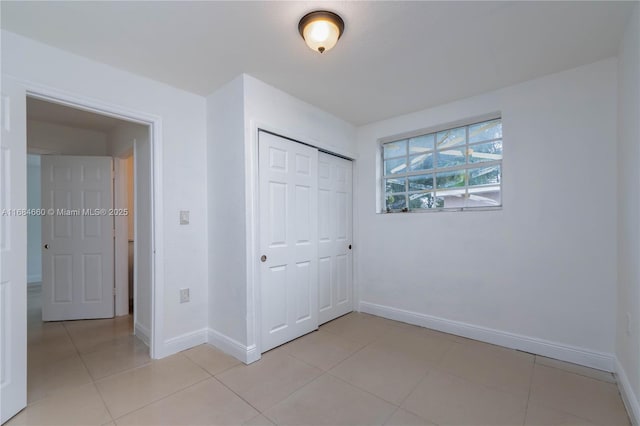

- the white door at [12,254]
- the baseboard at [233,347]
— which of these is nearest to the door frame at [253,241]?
the baseboard at [233,347]

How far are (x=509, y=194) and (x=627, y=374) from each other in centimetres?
152

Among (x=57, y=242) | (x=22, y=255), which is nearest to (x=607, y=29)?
(x=22, y=255)

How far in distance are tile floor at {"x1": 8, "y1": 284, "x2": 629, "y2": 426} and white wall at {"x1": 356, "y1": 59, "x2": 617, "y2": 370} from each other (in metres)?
0.28

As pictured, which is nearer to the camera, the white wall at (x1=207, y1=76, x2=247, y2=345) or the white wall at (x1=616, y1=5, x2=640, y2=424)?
the white wall at (x1=616, y1=5, x2=640, y2=424)

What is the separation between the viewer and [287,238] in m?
2.90

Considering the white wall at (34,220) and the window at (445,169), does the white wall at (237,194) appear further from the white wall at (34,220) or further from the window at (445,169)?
the white wall at (34,220)

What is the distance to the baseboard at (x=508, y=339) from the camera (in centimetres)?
234

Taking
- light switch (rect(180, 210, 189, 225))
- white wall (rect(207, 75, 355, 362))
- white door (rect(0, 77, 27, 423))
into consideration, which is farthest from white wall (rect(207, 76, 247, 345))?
white door (rect(0, 77, 27, 423))

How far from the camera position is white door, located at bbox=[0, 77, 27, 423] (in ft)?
5.74

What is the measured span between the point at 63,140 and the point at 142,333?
2827 millimetres

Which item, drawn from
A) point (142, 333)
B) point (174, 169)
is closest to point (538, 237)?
point (174, 169)

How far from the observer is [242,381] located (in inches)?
86.0

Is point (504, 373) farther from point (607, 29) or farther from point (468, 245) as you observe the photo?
point (607, 29)

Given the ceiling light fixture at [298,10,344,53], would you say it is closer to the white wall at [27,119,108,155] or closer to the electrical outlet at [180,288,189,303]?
the electrical outlet at [180,288,189,303]
